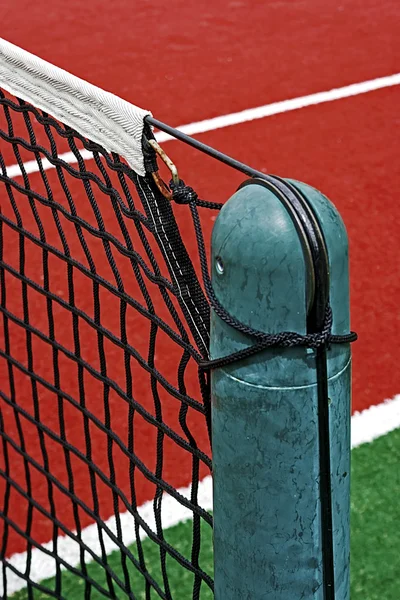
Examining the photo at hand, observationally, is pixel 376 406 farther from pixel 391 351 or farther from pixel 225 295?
pixel 225 295

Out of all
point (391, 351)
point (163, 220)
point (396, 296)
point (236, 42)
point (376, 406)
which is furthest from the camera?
point (236, 42)

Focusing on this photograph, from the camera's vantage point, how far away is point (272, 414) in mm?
1073

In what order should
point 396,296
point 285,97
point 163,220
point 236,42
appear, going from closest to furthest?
1. point 163,220
2. point 396,296
3. point 285,97
4. point 236,42

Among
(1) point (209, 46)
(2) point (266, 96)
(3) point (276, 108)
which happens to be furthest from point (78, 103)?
(1) point (209, 46)

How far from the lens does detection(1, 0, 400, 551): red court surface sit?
→ 3314 millimetres

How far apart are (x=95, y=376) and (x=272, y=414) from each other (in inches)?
29.9

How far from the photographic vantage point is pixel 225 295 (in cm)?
107

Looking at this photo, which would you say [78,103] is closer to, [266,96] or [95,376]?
[95,376]

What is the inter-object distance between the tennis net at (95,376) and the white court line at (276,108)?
0.56 metres

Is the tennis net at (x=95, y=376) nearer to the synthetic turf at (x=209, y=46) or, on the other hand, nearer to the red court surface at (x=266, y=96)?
the red court surface at (x=266, y=96)

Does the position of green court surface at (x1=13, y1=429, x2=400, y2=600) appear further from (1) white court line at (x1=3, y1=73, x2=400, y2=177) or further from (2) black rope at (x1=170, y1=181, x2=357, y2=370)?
(1) white court line at (x1=3, y1=73, x2=400, y2=177)

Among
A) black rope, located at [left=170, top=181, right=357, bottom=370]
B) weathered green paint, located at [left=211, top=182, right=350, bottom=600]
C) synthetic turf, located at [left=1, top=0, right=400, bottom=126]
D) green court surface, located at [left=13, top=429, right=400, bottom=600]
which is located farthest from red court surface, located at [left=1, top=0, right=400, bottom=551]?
black rope, located at [left=170, top=181, right=357, bottom=370]

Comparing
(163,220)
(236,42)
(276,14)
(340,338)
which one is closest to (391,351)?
(163,220)

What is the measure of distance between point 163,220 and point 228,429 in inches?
13.7
